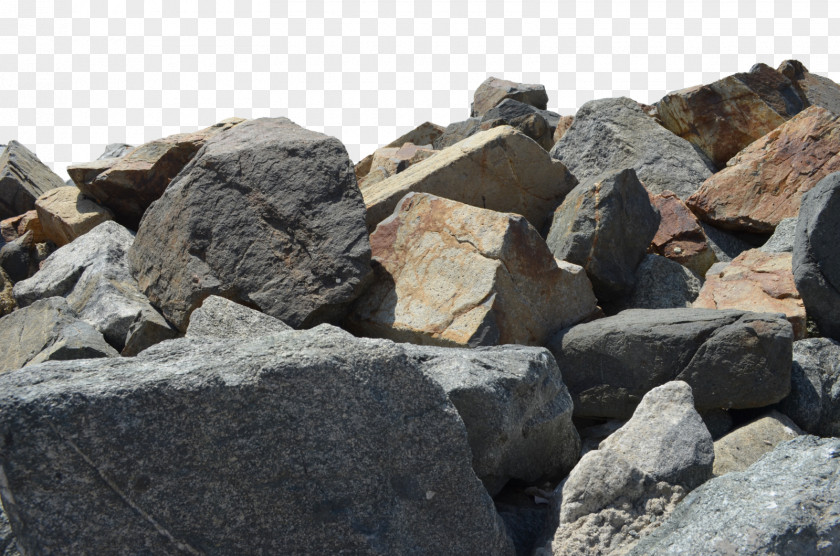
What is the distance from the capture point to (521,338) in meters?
4.21

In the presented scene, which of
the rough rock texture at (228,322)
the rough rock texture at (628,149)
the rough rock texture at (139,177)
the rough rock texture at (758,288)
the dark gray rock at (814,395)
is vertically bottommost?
the dark gray rock at (814,395)

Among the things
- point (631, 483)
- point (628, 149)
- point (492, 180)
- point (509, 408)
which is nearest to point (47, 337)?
point (509, 408)

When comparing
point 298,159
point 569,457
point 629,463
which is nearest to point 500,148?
point 298,159

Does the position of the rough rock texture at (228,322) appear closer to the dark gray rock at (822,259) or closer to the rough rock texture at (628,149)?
the dark gray rock at (822,259)

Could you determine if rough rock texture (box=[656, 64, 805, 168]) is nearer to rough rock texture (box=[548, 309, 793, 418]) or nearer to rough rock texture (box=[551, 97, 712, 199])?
rough rock texture (box=[551, 97, 712, 199])

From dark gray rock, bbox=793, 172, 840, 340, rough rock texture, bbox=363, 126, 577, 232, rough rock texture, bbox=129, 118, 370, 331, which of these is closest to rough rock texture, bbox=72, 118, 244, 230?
rough rock texture, bbox=129, 118, 370, 331

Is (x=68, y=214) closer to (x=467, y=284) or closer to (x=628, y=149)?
(x=467, y=284)

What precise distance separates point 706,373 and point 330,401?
7.30ft

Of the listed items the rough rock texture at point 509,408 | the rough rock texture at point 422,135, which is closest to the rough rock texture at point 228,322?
the rough rock texture at point 509,408

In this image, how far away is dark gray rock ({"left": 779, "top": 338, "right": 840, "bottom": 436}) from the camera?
390cm

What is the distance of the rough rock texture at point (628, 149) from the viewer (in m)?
6.90

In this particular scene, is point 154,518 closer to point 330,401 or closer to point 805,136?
point 330,401

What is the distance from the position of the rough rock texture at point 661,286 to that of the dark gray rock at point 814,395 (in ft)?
3.62

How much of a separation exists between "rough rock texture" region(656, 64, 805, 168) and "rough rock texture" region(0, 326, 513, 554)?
20.0 ft
